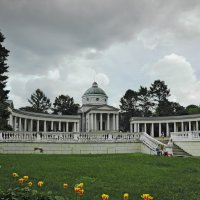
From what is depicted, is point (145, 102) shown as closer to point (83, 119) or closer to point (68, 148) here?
point (83, 119)

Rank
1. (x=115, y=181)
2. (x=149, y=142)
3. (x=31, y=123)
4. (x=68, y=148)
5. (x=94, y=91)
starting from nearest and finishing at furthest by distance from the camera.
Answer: (x=115, y=181)
(x=68, y=148)
(x=149, y=142)
(x=31, y=123)
(x=94, y=91)

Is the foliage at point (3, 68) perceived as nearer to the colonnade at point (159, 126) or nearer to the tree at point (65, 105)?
the colonnade at point (159, 126)

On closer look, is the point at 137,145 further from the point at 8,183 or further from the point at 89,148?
the point at 8,183

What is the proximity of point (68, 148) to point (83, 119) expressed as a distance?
278 ft

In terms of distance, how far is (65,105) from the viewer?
417 feet

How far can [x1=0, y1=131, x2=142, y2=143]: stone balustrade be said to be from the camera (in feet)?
105

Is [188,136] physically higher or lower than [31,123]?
lower

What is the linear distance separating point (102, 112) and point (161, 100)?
79.1 ft

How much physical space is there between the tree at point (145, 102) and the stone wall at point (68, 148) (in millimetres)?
85423

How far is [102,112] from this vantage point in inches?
4119

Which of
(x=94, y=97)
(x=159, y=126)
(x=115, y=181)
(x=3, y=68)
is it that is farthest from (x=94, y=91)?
(x=115, y=181)

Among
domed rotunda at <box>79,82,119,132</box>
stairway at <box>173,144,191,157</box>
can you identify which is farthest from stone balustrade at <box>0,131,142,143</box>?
domed rotunda at <box>79,82,119,132</box>

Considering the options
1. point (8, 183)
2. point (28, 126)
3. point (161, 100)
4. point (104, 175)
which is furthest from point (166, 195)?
point (161, 100)

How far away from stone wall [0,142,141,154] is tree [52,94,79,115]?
301 ft
